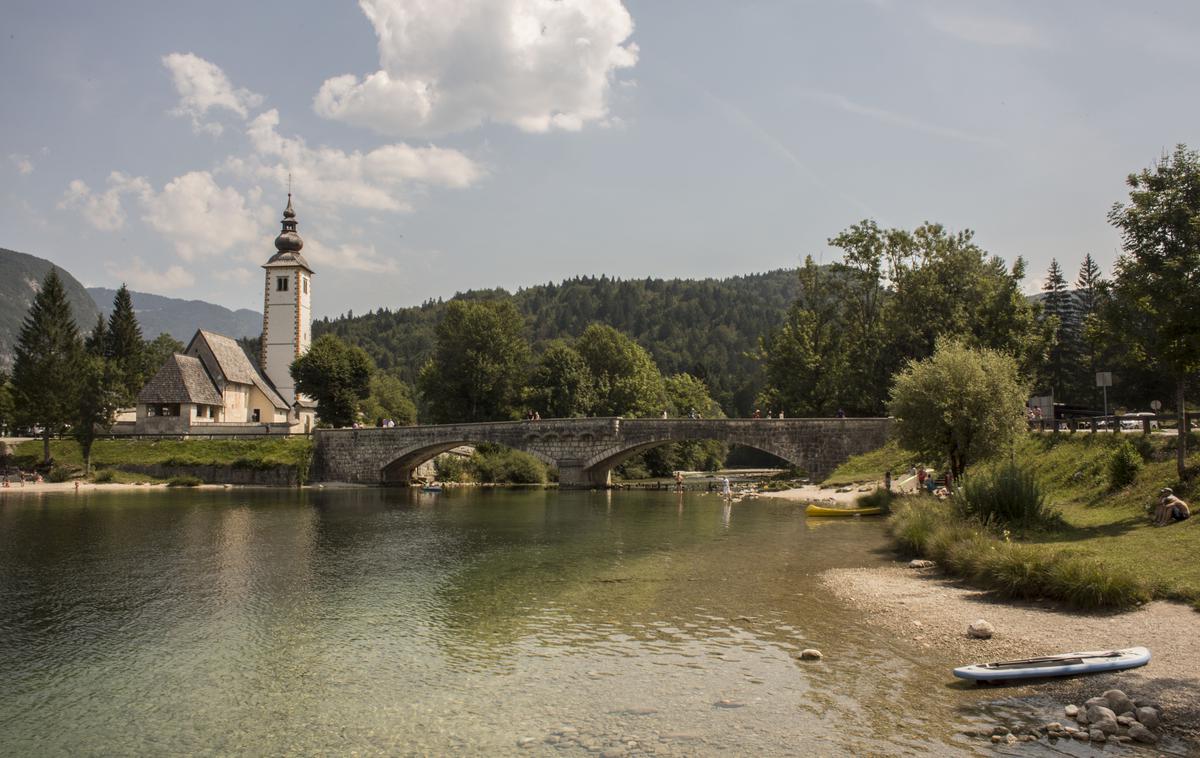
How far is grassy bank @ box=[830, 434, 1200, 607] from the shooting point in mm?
15750

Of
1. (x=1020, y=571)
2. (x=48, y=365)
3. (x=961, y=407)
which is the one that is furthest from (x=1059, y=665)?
(x=48, y=365)

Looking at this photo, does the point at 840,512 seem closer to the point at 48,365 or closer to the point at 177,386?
the point at 177,386

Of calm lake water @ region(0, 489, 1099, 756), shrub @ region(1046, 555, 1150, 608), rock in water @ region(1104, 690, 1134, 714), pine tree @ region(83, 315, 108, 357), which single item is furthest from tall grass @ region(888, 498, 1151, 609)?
pine tree @ region(83, 315, 108, 357)

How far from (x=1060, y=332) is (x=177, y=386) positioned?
82148 millimetres

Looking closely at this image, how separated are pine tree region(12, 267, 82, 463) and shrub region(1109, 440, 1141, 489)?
70534mm

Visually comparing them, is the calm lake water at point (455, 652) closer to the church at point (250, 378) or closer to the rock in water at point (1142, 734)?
the rock in water at point (1142, 734)

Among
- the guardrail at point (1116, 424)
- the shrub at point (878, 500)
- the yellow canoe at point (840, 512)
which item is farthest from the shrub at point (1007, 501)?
the shrub at point (878, 500)

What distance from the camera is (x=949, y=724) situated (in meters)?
10.7

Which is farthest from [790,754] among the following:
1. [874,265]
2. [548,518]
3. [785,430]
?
[874,265]

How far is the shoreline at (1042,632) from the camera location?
11344mm

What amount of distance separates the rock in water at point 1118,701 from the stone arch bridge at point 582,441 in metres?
43.7

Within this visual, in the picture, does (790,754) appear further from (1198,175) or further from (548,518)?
(548,518)

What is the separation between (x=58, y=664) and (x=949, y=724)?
48.2 feet

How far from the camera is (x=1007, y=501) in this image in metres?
23.9
